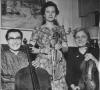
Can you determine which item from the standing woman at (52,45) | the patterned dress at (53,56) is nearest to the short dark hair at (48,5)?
the standing woman at (52,45)

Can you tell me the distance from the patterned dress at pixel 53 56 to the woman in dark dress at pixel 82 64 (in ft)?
0.25

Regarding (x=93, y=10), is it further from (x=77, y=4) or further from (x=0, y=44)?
(x=0, y=44)

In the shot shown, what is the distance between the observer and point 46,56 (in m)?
1.88

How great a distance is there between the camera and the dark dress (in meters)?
1.96

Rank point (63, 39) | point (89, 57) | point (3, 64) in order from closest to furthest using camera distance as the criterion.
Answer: point (3, 64) < point (63, 39) < point (89, 57)

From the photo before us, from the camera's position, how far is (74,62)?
1.99 metres

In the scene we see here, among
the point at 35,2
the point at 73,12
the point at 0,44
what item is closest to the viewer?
the point at 0,44

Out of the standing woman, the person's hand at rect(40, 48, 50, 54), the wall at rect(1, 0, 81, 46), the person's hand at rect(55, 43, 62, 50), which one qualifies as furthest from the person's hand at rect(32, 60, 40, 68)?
the wall at rect(1, 0, 81, 46)

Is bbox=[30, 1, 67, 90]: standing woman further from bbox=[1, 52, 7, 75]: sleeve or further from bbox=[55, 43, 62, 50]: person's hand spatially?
bbox=[1, 52, 7, 75]: sleeve

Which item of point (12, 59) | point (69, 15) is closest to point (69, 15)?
point (69, 15)

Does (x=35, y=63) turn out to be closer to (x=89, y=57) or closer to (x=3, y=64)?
(x=3, y=64)

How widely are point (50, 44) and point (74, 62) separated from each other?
0.93 ft

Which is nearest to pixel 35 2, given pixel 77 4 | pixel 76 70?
pixel 77 4

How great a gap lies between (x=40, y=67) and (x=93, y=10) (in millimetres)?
712
